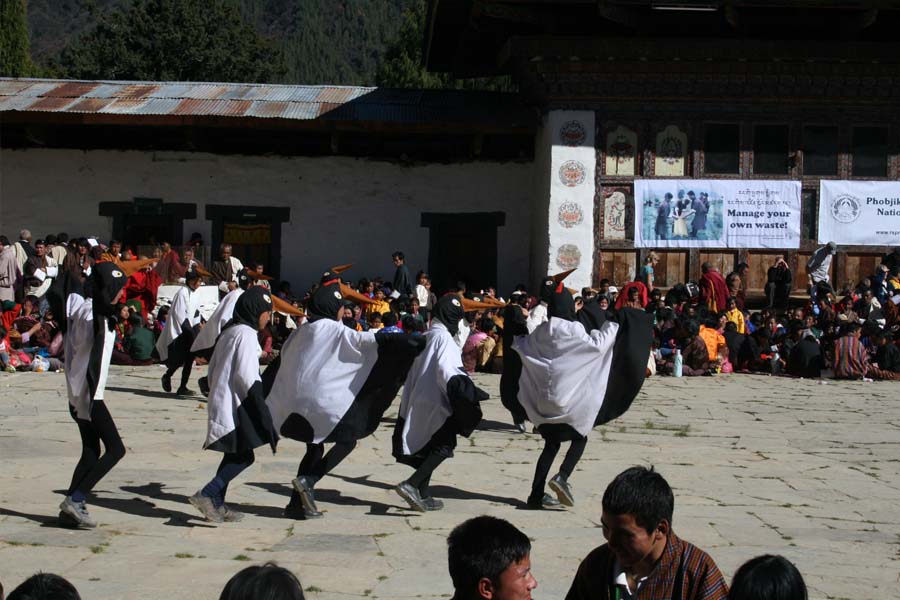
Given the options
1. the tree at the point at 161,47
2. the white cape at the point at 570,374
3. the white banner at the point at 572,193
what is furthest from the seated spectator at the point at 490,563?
the tree at the point at 161,47

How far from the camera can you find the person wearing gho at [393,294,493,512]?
26.0ft

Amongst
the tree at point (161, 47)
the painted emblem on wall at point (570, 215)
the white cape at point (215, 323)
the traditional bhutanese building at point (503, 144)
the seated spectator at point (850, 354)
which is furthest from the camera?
the tree at point (161, 47)

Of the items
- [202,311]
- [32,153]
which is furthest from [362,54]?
[202,311]

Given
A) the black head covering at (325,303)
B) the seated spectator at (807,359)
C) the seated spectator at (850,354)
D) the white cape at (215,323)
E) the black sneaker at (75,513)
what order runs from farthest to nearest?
1. the seated spectator at (807,359)
2. the seated spectator at (850,354)
3. the white cape at (215,323)
4. the black head covering at (325,303)
5. the black sneaker at (75,513)

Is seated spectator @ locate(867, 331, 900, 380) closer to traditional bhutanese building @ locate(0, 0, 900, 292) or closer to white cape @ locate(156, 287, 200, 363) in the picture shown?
traditional bhutanese building @ locate(0, 0, 900, 292)

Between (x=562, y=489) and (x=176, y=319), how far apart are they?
6781 millimetres

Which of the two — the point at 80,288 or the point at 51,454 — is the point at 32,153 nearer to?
the point at 51,454

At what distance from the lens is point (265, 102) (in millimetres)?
20453

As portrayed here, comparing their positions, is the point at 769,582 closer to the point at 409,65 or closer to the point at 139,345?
the point at 139,345

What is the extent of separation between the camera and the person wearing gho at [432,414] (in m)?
7.91

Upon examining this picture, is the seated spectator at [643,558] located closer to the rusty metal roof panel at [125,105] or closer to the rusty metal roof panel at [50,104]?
the rusty metal roof panel at [125,105]

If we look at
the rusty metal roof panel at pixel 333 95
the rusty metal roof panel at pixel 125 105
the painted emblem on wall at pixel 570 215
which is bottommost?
the painted emblem on wall at pixel 570 215

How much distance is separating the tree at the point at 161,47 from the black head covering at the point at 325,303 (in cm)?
3795

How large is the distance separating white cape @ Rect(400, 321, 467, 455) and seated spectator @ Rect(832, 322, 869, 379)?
29.3 ft
